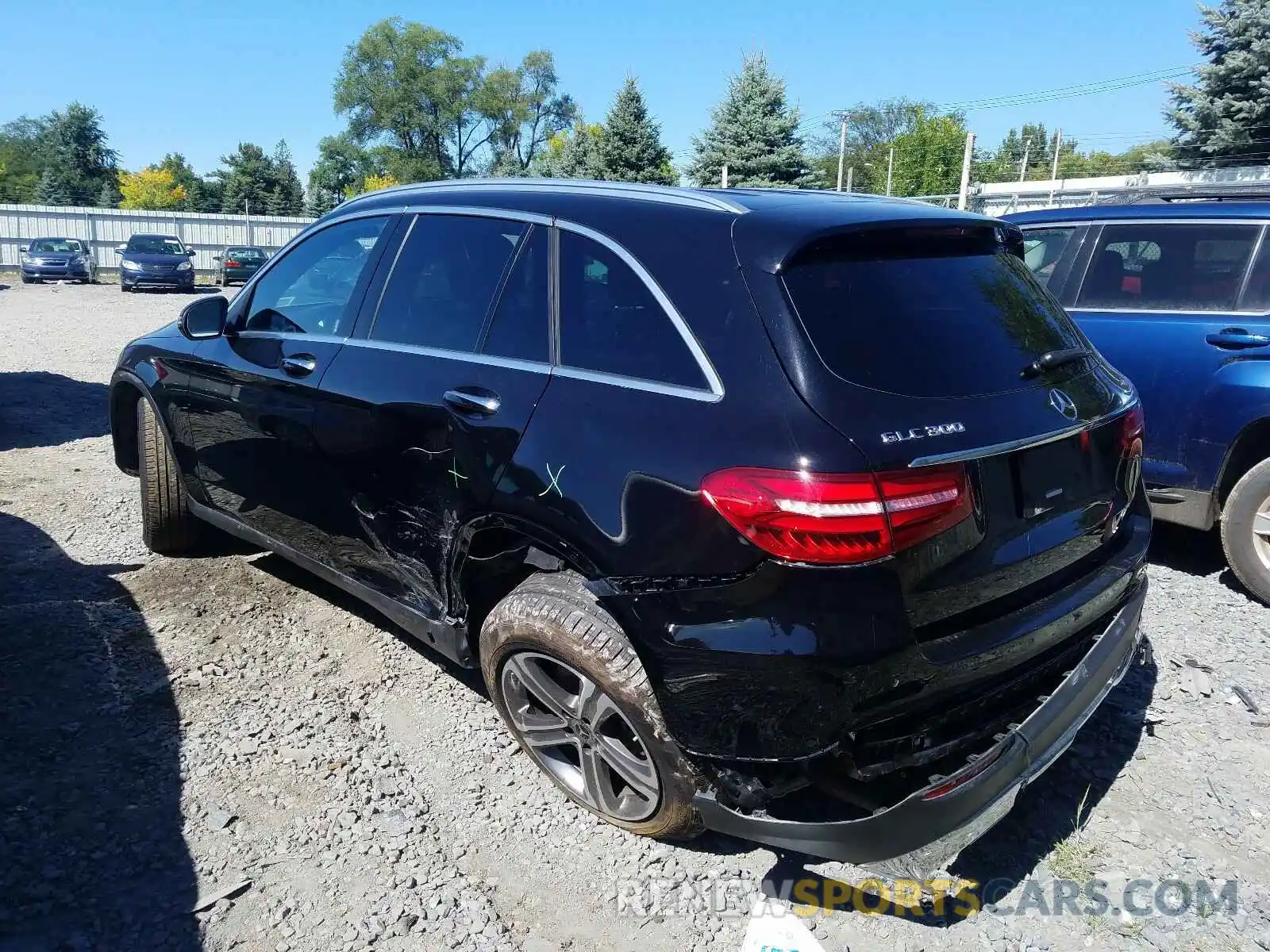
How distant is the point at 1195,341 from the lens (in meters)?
4.62

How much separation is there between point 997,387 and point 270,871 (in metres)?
2.39

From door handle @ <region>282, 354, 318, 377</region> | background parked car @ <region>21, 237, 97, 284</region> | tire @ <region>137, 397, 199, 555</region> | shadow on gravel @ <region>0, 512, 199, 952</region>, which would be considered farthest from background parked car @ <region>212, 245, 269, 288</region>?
door handle @ <region>282, 354, 318, 377</region>

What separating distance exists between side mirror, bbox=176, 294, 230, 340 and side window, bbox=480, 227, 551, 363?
1.81 meters

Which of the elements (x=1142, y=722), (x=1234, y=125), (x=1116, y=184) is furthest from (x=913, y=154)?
(x=1142, y=722)

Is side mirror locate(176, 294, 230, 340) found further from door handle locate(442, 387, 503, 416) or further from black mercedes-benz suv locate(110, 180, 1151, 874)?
door handle locate(442, 387, 503, 416)

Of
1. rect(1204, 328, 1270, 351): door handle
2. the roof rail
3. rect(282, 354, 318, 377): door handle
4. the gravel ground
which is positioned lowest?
the gravel ground

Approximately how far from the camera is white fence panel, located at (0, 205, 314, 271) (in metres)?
35.2

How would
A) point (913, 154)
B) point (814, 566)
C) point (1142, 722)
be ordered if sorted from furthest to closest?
1. point (913, 154)
2. point (1142, 722)
3. point (814, 566)

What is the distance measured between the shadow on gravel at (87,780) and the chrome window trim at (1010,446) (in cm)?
218

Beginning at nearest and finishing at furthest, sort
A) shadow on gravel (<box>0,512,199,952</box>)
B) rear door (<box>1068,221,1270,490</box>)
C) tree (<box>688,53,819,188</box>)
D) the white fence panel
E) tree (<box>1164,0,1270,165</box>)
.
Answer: shadow on gravel (<box>0,512,199,952</box>) → rear door (<box>1068,221,1270,490</box>) → tree (<box>1164,0,1270,165</box>) → tree (<box>688,53,819,188</box>) → the white fence panel

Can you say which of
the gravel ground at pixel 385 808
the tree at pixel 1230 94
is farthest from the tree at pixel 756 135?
the gravel ground at pixel 385 808

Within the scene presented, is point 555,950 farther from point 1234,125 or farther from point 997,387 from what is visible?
point 1234,125

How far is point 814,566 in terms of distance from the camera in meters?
2.11

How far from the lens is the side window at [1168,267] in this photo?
4.67 metres
